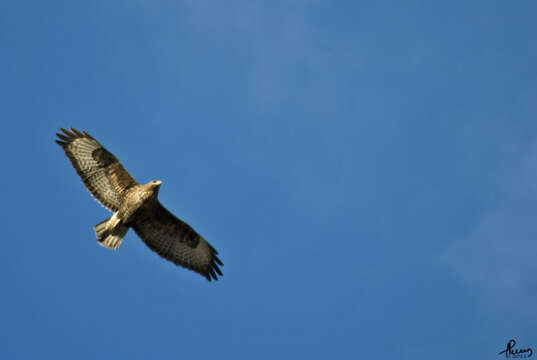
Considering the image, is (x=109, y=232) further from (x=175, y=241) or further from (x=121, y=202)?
(x=175, y=241)

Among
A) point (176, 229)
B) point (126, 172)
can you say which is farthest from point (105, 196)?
point (176, 229)

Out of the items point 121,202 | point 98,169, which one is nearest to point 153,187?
point 121,202

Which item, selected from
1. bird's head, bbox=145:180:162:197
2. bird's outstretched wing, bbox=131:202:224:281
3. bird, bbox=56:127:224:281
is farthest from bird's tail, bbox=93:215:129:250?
bird's head, bbox=145:180:162:197

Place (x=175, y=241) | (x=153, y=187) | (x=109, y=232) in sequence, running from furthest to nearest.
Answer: (x=175, y=241) < (x=109, y=232) < (x=153, y=187)

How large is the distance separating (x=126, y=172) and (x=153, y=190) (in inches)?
34.4

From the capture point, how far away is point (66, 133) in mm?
16844

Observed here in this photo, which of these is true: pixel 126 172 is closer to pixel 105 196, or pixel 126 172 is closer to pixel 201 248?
pixel 105 196

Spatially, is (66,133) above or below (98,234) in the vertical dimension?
above

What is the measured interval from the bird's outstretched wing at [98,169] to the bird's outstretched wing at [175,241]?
2.64 ft

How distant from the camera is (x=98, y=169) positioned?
1680 centimetres

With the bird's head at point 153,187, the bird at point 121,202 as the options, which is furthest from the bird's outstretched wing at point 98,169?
the bird's head at point 153,187

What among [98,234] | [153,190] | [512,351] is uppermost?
[512,351]

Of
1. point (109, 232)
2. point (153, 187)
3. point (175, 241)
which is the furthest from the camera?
point (175, 241)

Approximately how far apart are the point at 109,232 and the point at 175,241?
1.64m
